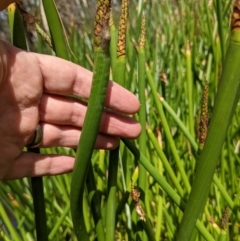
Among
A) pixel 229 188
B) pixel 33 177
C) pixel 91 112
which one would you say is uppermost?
pixel 91 112

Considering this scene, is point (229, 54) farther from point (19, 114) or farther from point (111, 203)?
point (19, 114)

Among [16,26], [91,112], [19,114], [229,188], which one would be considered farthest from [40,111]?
[229,188]

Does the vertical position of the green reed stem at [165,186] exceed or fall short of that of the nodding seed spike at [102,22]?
it falls short

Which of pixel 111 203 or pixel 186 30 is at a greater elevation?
pixel 111 203

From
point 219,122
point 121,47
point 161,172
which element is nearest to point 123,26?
point 121,47

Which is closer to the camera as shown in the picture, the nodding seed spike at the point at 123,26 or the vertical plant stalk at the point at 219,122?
the vertical plant stalk at the point at 219,122

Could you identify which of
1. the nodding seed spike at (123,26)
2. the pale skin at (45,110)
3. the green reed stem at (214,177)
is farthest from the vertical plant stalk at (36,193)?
the green reed stem at (214,177)

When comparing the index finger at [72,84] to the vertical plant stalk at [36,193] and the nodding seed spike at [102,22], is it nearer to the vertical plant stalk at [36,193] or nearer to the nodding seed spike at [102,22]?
the vertical plant stalk at [36,193]

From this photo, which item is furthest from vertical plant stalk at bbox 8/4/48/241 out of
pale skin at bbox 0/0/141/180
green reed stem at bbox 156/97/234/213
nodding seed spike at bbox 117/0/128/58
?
green reed stem at bbox 156/97/234/213
